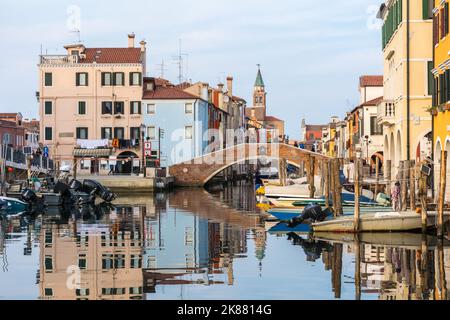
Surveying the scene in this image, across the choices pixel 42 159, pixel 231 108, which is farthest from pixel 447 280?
pixel 231 108

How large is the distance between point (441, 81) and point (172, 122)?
134 ft

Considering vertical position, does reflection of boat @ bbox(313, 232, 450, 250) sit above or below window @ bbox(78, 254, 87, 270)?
above

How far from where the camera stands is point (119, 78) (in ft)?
224

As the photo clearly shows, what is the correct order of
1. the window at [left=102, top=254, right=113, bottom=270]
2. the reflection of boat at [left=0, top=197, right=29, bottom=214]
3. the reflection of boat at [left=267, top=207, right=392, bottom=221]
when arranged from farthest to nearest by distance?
the reflection of boat at [left=0, top=197, right=29, bottom=214]
the reflection of boat at [left=267, top=207, right=392, bottom=221]
the window at [left=102, top=254, right=113, bottom=270]

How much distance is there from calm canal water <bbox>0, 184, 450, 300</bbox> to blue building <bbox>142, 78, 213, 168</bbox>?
37.0m

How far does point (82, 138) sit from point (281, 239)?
145ft

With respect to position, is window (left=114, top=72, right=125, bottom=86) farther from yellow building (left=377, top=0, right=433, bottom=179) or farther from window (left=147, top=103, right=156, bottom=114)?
yellow building (left=377, top=0, right=433, bottom=179)

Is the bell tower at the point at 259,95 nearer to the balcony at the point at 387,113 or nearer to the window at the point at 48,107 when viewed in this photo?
the window at the point at 48,107

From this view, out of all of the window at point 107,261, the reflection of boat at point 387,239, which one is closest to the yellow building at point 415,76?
the reflection of boat at point 387,239

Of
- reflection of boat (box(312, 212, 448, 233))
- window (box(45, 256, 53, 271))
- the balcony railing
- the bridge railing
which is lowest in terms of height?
window (box(45, 256, 53, 271))

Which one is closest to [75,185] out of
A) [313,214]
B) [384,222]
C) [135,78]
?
[313,214]

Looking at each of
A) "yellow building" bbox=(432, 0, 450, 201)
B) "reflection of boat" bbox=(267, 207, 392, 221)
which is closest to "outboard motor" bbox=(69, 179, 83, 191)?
"reflection of boat" bbox=(267, 207, 392, 221)

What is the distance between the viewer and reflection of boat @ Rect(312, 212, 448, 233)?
81.8ft

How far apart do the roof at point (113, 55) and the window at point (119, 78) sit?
0.99m
